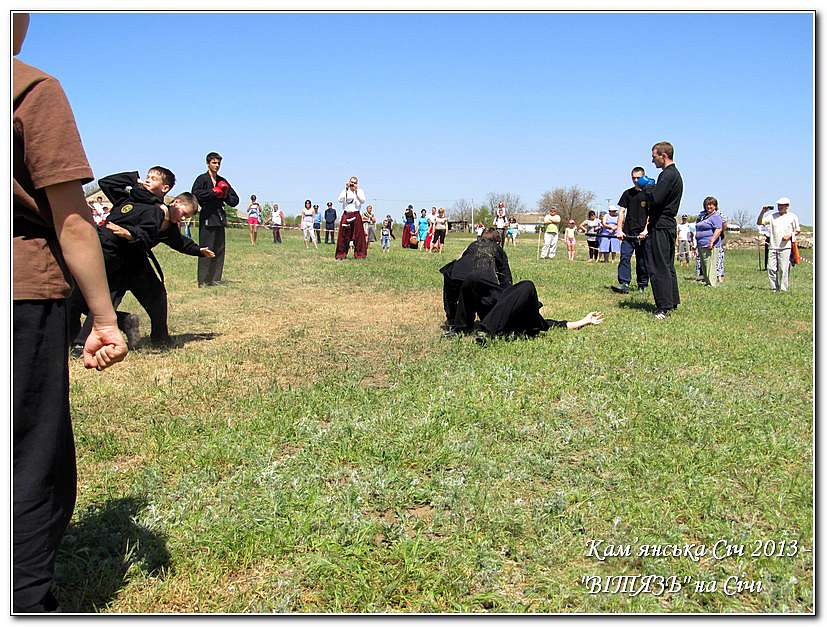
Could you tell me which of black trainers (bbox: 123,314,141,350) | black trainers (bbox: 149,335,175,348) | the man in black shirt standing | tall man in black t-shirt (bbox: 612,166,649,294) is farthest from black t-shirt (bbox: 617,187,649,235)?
black trainers (bbox: 123,314,141,350)

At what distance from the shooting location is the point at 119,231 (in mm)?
7070

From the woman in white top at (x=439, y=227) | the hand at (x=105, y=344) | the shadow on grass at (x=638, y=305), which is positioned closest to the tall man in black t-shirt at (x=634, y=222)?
the shadow on grass at (x=638, y=305)

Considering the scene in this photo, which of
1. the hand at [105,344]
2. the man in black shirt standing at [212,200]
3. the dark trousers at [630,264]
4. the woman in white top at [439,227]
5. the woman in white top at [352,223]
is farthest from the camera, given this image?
the woman in white top at [439,227]

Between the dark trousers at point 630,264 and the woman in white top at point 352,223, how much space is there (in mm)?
8416

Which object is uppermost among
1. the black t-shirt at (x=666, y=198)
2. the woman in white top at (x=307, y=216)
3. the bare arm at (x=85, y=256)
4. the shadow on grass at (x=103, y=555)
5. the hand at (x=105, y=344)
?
the woman in white top at (x=307, y=216)

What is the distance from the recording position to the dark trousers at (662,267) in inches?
392

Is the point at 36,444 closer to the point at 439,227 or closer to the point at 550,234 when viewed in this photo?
the point at 550,234

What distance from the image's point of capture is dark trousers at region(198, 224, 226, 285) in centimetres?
1335

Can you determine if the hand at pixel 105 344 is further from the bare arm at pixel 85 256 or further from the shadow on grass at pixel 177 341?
the shadow on grass at pixel 177 341

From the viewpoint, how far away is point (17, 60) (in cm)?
235

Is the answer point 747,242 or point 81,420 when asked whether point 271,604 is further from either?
point 747,242

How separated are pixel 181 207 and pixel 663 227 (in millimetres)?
6499

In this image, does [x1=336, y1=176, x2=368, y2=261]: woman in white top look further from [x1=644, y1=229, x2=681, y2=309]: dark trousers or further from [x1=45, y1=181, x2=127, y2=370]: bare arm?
[x1=45, y1=181, x2=127, y2=370]: bare arm

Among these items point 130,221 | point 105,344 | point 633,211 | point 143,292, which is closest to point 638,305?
point 633,211
